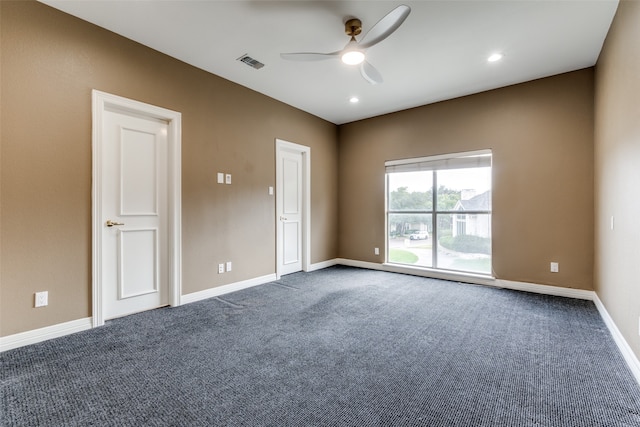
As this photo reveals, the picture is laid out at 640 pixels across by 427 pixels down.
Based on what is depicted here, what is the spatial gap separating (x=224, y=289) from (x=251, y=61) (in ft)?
9.15

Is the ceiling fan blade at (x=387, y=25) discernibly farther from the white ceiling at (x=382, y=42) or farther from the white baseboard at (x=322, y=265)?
the white baseboard at (x=322, y=265)

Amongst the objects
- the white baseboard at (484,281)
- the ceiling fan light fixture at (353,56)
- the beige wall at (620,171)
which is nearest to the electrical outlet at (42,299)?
the ceiling fan light fixture at (353,56)

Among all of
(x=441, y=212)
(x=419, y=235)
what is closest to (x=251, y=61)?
(x=441, y=212)

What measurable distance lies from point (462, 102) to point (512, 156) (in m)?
1.07

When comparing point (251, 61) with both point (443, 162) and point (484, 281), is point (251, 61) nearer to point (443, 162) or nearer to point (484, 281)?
point (443, 162)

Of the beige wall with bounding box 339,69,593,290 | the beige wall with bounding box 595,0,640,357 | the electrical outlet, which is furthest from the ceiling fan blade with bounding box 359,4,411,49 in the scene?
the electrical outlet

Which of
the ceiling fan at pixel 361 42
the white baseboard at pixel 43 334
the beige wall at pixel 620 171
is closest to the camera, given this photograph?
the beige wall at pixel 620 171

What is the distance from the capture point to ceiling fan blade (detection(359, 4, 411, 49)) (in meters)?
1.96

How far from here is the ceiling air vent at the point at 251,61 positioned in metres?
3.17

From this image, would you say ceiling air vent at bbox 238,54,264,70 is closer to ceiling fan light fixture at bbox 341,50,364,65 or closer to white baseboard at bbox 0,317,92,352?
ceiling fan light fixture at bbox 341,50,364,65

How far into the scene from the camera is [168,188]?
10.6ft

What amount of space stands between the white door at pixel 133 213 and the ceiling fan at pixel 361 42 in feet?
5.78

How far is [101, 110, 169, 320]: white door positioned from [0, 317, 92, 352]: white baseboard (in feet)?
0.80

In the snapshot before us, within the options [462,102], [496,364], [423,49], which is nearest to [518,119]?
[462,102]
